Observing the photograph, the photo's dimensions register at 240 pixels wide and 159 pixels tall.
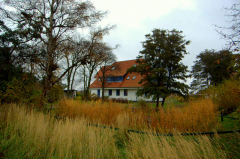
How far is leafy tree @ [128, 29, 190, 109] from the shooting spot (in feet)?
41.3

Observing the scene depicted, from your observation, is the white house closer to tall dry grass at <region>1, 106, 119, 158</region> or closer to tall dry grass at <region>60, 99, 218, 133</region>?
tall dry grass at <region>60, 99, 218, 133</region>

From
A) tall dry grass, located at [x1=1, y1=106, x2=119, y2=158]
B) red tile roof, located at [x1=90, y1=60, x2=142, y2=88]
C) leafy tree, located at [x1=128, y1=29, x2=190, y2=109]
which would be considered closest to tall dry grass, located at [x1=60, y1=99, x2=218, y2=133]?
tall dry grass, located at [x1=1, y1=106, x2=119, y2=158]

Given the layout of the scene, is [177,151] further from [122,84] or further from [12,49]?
[122,84]

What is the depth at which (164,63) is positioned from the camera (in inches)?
512

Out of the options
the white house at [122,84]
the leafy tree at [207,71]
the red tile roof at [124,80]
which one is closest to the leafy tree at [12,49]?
the red tile roof at [124,80]

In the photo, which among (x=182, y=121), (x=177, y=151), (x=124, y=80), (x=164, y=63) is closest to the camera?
(x=177, y=151)

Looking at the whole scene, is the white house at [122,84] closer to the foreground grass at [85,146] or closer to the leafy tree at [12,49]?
the leafy tree at [12,49]

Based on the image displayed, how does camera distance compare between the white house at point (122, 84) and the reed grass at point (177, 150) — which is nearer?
the reed grass at point (177, 150)

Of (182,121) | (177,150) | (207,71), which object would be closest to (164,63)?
(182,121)

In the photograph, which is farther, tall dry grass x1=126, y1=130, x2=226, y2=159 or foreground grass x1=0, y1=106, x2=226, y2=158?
foreground grass x1=0, y1=106, x2=226, y2=158

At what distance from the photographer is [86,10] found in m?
9.65

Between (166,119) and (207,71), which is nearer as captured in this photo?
(166,119)

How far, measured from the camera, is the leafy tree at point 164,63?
1259 centimetres

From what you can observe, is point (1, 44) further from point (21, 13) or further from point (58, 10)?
point (58, 10)
